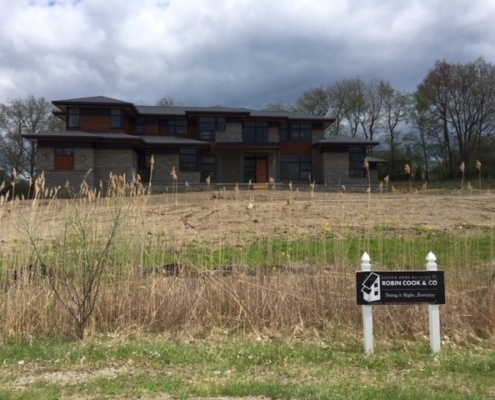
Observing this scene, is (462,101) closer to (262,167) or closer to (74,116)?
(262,167)

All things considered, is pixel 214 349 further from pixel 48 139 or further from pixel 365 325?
pixel 48 139

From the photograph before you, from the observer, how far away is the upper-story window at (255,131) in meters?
41.7

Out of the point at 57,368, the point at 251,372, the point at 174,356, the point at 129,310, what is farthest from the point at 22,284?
the point at 251,372

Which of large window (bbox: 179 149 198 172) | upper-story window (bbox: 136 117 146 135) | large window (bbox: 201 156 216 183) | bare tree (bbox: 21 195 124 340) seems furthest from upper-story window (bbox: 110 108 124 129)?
bare tree (bbox: 21 195 124 340)

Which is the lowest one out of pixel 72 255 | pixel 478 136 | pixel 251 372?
pixel 251 372

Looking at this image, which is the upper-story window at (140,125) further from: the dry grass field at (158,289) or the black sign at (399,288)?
the black sign at (399,288)

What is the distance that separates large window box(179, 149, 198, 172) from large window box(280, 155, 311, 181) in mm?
8272

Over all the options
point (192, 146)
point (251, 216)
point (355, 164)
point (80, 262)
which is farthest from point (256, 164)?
point (80, 262)

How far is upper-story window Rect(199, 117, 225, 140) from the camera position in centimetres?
4069

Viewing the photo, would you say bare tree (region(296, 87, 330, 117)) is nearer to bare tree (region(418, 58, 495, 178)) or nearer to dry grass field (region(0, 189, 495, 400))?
bare tree (region(418, 58, 495, 178))

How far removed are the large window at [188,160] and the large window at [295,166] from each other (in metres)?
8.27

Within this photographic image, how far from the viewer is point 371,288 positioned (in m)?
5.42

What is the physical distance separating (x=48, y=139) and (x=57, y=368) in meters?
31.9

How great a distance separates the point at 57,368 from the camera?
193 inches
